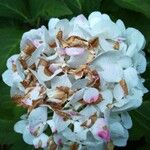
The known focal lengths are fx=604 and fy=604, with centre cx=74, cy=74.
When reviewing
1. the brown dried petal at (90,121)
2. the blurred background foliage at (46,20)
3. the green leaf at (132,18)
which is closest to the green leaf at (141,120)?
the blurred background foliage at (46,20)

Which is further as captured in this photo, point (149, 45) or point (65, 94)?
point (149, 45)

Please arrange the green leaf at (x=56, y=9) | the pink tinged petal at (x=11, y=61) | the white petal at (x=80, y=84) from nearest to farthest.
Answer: the white petal at (x=80, y=84)
the pink tinged petal at (x=11, y=61)
the green leaf at (x=56, y=9)

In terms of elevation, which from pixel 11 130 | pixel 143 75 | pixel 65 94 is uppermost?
pixel 65 94

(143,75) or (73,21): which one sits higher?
(73,21)

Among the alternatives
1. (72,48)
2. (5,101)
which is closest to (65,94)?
(72,48)

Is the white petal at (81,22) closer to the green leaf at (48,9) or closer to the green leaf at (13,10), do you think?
the green leaf at (48,9)

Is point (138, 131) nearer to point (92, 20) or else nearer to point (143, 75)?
point (143, 75)
